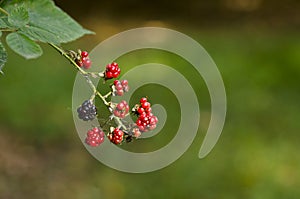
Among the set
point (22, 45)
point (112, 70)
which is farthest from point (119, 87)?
point (22, 45)

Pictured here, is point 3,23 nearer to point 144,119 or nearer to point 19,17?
point 19,17

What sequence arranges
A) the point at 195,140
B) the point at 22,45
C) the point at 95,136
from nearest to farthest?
the point at 22,45 < the point at 95,136 < the point at 195,140

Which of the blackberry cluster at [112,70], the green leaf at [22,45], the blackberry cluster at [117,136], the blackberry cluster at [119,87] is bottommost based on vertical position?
the green leaf at [22,45]

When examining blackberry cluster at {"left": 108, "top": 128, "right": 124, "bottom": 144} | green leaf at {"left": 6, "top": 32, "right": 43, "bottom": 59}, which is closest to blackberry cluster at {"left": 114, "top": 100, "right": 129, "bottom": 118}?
blackberry cluster at {"left": 108, "top": 128, "right": 124, "bottom": 144}

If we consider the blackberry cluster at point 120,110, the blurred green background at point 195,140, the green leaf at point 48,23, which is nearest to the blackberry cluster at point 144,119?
the blackberry cluster at point 120,110

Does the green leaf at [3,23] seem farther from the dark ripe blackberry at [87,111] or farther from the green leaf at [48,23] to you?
the dark ripe blackberry at [87,111]

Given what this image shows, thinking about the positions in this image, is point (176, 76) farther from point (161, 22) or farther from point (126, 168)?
point (161, 22)

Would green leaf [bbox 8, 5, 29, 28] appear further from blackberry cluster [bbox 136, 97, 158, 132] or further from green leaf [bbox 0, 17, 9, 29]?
blackberry cluster [bbox 136, 97, 158, 132]
